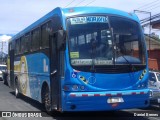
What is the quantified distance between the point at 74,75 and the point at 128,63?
1.61 meters

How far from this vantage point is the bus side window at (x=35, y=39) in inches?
515

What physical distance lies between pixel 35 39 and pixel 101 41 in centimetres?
448

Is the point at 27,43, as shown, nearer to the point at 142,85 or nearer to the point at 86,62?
the point at 86,62

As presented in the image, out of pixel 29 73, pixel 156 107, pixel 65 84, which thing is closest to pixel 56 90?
pixel 65 84

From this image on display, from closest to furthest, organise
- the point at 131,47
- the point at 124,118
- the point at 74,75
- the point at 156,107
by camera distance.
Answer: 1. the point at 74,75
2. the point at 131,47
3. the point at 124,118
4. the point at 156,107

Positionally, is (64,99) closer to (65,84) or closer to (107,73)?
(65,84)

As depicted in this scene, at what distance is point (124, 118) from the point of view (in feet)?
36.4

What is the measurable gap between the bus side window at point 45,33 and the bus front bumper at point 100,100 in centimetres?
274

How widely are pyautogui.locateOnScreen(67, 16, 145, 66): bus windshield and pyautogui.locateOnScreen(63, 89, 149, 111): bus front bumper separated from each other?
2.70 feet

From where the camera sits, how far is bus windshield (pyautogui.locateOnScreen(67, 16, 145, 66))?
9.53m

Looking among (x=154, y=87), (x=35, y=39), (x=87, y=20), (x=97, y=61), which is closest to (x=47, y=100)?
(x=97, y=61)

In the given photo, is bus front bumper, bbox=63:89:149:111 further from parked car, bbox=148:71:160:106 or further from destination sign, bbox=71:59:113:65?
parked car, bbox=148:71:160:106

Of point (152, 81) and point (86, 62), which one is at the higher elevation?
point (86, 62)

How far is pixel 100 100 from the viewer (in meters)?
9.36
